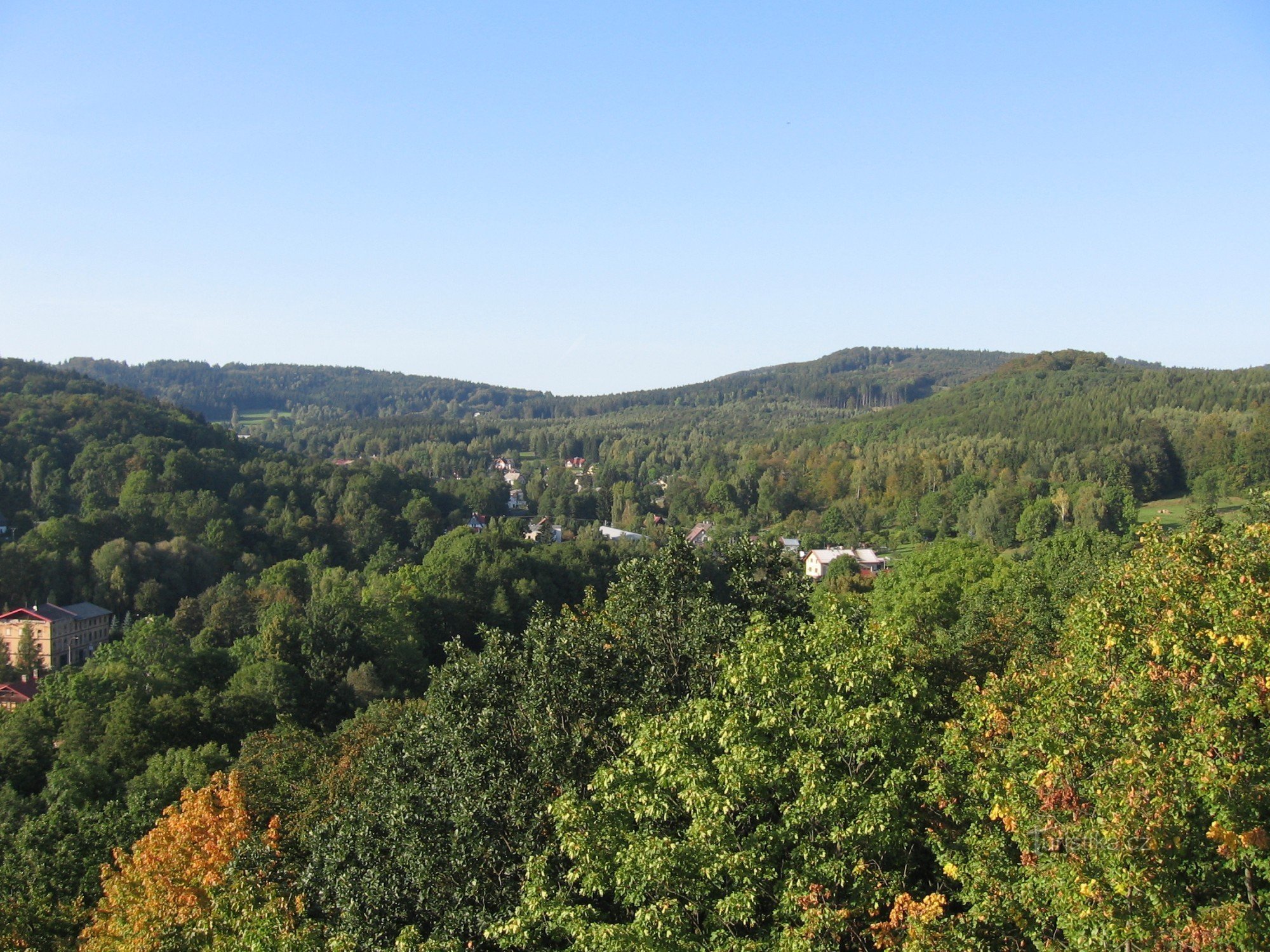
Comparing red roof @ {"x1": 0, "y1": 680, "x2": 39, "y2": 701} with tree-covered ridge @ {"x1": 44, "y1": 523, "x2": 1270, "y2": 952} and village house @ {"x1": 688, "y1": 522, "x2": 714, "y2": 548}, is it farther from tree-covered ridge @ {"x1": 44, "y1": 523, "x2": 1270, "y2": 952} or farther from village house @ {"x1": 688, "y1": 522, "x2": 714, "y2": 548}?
village house @ {"x1": 688, "y1": 522, "x2": 714, "y2": 548}

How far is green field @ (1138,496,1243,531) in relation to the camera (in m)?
70.6

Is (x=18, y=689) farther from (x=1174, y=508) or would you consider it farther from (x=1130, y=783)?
(x=1174, y=508)

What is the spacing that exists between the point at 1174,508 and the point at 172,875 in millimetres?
82961

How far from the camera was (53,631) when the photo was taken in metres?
56.6

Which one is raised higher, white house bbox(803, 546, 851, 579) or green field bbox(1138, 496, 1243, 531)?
green field bbox(1138, 496, 1243, 531)

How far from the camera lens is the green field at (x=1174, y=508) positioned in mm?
70625

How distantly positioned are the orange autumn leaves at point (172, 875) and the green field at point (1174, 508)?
6623 cm

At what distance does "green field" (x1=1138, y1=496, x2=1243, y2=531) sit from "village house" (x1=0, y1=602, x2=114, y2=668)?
236 ft

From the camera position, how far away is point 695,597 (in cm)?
1719

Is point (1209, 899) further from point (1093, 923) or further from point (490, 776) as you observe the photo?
point (490, 776)

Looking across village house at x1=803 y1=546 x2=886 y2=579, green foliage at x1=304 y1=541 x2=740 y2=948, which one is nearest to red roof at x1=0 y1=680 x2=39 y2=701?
green foliage at x1=304 y1=541 x2=740 y2=948

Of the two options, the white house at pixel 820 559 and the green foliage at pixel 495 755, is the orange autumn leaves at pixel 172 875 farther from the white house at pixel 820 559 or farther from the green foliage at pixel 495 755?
the white house at pixel 820 559

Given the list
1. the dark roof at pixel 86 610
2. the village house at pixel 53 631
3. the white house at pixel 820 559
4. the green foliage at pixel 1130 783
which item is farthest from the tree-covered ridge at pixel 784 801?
the white house at pixel 820 559

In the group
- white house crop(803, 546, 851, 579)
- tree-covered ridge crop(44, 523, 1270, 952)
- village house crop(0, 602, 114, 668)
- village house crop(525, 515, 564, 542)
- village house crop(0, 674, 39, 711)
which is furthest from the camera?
village house crop(525, 515, 564, 542)
